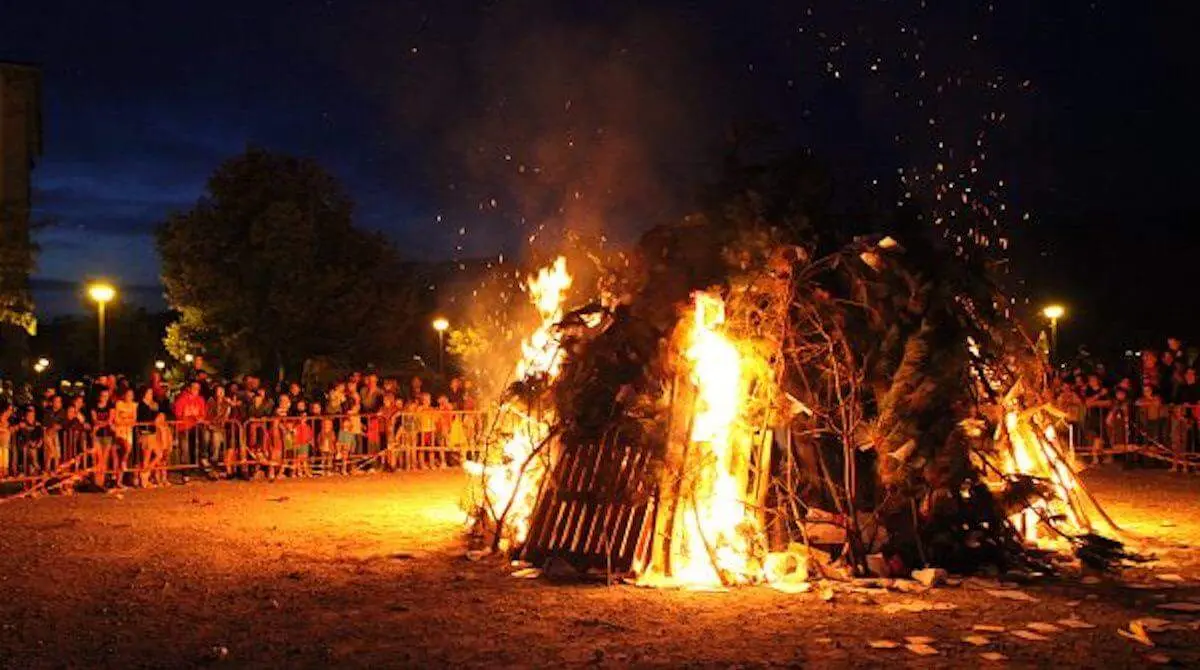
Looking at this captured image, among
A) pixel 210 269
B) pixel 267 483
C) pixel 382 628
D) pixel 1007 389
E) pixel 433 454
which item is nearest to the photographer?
pixel 382 628

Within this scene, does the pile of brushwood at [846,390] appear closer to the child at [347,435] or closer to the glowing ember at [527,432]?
the glowing ember at [527,432]

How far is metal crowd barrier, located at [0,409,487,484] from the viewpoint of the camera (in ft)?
56.2

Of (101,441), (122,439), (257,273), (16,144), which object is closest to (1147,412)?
(122,439)

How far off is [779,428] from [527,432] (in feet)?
9.41

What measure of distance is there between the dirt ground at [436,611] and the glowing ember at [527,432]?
648 millimetres

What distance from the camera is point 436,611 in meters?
8.80

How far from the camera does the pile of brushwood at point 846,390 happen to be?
33.0ft

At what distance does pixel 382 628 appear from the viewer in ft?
27.0

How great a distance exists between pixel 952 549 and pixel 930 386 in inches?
59.4

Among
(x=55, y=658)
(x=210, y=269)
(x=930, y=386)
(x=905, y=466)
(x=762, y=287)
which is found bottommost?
(x=55, y=658)

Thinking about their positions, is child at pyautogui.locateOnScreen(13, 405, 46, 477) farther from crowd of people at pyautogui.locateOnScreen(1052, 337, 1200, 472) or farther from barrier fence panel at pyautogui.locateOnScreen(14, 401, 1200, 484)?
crowd of people at pyautogui.locateOnScreen(1052, 337, 1200, 472)

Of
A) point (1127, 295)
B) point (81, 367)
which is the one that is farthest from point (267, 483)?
point (81, 367)

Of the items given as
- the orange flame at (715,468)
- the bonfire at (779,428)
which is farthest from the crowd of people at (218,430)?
the orange flame at (715,468)

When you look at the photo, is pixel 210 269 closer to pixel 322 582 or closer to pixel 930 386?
pixel 322 582
